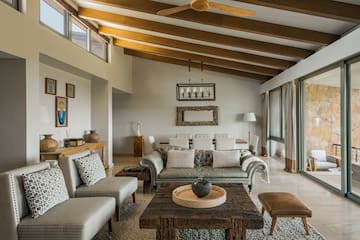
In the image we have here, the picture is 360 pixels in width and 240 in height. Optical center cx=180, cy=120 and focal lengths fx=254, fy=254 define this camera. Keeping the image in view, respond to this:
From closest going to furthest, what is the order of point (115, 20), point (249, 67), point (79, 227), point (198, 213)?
point (79, 227) < point (198, 213) < point (115, 20) < point (249, 67)

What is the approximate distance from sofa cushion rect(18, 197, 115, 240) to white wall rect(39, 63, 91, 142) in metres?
2.79

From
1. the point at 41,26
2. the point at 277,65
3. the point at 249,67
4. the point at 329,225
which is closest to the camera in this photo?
the point at 329,225

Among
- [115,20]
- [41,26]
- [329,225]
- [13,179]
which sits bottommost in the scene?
[329,225]

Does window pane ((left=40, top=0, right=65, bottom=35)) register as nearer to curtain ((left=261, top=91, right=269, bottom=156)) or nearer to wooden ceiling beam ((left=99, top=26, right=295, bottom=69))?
wooden ceiling beam ((left=99, top=26, right=295, bottom=69))

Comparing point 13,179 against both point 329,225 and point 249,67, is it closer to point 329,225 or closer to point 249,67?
point 329,225

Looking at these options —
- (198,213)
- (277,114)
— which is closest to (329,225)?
(198,213)

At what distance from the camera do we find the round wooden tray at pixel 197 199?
2633mm

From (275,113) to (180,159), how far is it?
5056 millimetres

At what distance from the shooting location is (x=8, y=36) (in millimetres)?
3295

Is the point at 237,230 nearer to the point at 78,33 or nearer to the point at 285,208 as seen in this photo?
the point at 285,208

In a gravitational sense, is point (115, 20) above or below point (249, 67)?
above

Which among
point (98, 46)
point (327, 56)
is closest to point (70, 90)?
point (98, 46)

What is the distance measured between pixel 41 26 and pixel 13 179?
2767 millimetres

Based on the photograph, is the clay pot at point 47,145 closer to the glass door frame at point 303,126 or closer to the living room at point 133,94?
the living room at point 133,94
